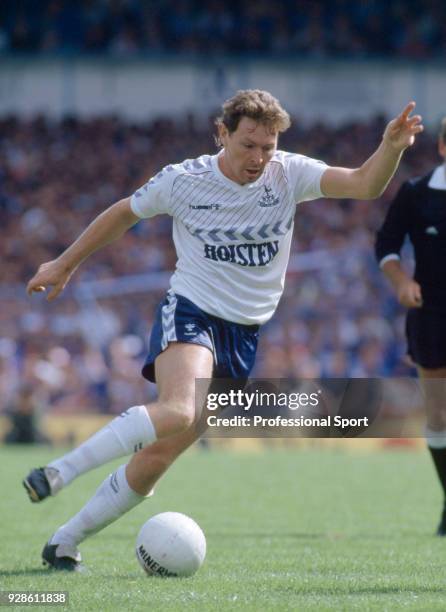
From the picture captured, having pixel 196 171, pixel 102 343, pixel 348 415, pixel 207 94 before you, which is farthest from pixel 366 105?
pixel 196 171

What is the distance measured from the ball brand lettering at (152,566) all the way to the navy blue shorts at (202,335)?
83 cm

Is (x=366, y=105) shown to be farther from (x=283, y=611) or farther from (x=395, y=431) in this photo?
(x=283, y=611)

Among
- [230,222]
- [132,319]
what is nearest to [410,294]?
[230,222]

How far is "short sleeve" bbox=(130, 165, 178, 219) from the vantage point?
606 cm

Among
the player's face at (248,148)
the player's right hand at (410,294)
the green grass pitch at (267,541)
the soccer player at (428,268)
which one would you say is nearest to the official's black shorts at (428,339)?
the soccer player at (428,268)

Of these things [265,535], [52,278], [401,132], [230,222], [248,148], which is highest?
[401,132]

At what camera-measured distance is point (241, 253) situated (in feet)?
19.8

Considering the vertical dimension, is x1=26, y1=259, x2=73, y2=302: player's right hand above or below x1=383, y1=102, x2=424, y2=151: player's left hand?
below

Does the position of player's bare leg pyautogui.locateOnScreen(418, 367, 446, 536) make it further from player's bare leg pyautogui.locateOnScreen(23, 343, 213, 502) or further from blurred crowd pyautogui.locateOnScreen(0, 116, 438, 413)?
blurred crowd pyautogui.locateOnScreen(0, 116, 438, 413)

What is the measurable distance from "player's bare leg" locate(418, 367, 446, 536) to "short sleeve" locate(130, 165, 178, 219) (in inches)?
98.7

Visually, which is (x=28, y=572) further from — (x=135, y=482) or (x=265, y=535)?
(x=265, y=535)

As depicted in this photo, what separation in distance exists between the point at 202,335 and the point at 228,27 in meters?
24.1

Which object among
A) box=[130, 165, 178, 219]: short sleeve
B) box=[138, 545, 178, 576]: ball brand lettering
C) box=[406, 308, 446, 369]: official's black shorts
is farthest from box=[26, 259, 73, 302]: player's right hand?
box=[406, 308, 446, 369]: official's black shorts

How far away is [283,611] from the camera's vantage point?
473cm
